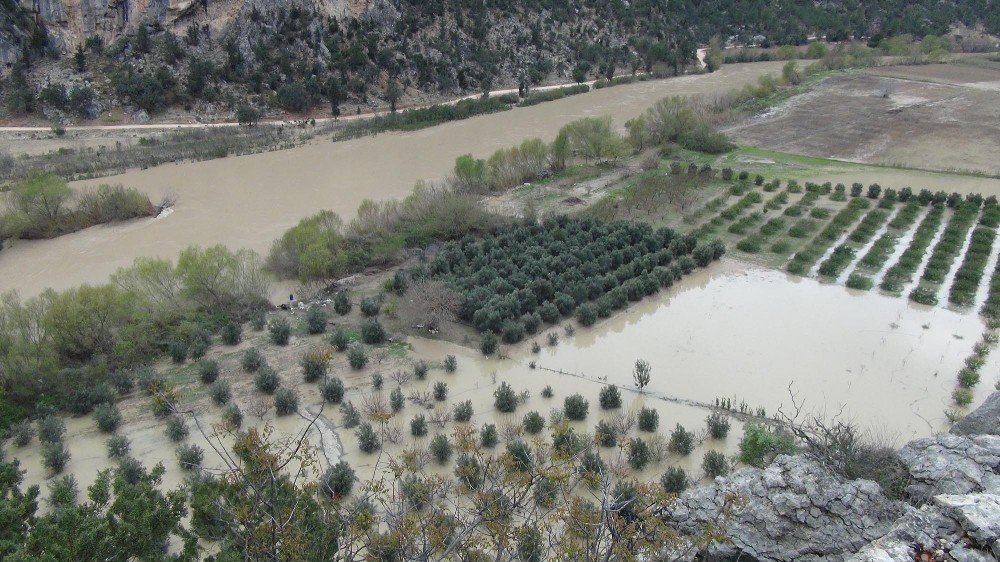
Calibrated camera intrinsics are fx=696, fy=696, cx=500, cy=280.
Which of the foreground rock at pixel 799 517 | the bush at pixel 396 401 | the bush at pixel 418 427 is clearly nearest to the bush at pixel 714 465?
the foreground rock at pixel 799 517

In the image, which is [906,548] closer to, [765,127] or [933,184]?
[933,184]

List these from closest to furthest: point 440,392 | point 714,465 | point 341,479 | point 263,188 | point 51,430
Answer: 1. point 341,479
2. point 714,465
3. point 51,430
4. point 440,392
5. point 263,188

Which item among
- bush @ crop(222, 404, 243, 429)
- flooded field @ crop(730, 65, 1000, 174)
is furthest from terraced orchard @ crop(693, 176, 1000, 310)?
bush @ crop(222, 404, 243, 429)

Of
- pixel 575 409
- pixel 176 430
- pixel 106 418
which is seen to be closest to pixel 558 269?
pixel 575 409

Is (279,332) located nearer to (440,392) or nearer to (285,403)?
(285,403)

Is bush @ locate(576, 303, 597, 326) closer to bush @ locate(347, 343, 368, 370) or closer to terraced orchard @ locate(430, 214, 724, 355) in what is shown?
terraced orchard @ locate(430, 214, 724, 355)

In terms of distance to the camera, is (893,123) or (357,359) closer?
(357,359)

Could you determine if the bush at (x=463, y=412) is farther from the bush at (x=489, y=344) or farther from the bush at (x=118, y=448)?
the bush at (x=118, y=448)
